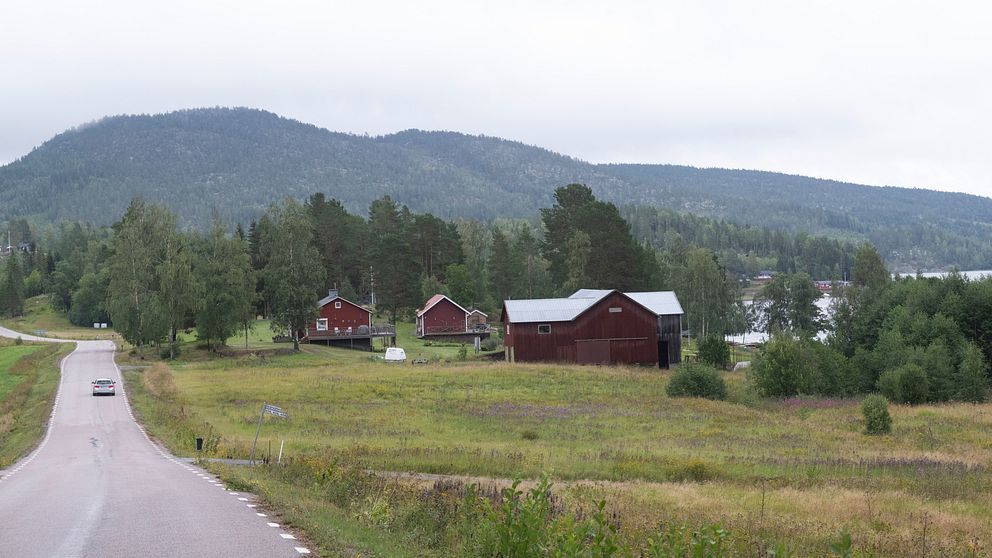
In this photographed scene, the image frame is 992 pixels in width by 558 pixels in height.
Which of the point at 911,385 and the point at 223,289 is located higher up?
the point at 223,289

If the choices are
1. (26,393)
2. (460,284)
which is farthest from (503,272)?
(26,393)

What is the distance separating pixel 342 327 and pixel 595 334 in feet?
104

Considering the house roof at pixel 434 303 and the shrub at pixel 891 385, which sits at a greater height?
the house roof at pixel 434 303

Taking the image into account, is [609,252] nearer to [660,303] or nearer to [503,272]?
[503,272]

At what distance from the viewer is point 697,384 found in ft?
167

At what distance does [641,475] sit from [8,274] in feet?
479

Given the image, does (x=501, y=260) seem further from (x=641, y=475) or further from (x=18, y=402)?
(x=641, y=475)

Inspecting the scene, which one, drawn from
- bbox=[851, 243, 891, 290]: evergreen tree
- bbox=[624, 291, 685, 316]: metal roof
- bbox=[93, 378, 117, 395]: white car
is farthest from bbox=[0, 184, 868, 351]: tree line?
bbox=[93, 378, 117, 395]: white car

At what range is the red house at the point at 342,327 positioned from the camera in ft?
308

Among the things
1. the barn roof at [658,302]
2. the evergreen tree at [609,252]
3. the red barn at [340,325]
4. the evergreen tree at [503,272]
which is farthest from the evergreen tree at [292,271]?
the evergreen tree at [503,272]

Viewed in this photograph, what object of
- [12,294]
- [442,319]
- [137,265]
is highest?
[12,294]

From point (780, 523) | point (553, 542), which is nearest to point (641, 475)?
point (780, 523)

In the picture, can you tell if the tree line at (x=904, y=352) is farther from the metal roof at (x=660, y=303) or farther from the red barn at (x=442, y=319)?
the red barn at (x=442, y=319)

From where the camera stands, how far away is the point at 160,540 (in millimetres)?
13812
